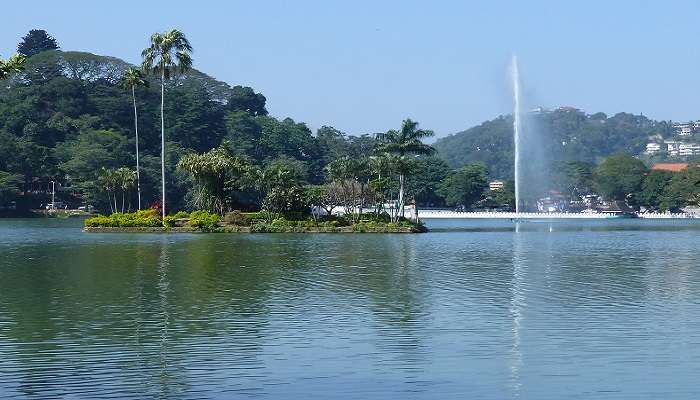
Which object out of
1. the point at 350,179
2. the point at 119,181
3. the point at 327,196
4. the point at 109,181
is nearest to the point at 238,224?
the point at 327,196

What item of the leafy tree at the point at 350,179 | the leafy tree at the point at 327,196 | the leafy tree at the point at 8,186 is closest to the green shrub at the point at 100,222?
the leafy tree at the point at 327,196

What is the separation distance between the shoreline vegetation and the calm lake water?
36942 millimetres

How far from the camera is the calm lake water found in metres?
21.7

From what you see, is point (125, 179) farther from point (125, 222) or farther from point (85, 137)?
point (85, 137)

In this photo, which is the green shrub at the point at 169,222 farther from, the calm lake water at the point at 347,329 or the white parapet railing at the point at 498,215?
the white parapet railing at the point at 498,215

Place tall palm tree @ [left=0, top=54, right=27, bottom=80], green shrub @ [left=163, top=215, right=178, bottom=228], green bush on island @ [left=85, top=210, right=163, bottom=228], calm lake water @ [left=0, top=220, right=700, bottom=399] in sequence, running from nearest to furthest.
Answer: tall palm tree @ [left=0, top=54, right=27, bottom=80] → calm lake water @ [left=0, top=220, right=700, bottom=399] → green shrub @ [left=163, top=215, right=178, bottom=228] → green bush on island @ [left=85, top=210, right=163, bottom=228]

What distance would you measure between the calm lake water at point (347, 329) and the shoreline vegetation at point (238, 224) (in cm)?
3694

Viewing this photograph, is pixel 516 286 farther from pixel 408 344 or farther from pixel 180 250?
pixel 180 250

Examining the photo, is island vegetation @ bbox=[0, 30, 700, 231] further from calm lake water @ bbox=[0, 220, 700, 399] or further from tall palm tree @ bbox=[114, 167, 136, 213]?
calm lake water @ bbox=[0, 220, 700, 399]

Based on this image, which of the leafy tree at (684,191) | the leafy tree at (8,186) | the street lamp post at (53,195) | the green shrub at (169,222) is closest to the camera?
the green shrub at (169,222)

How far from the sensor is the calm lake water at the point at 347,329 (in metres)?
21.7

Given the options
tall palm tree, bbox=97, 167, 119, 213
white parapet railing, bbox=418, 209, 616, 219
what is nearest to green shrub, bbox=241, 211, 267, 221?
tall palm tree, bbox=97, 167, 119, 213

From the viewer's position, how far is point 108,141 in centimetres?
17000

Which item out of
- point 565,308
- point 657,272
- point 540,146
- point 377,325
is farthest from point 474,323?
point 540,146
